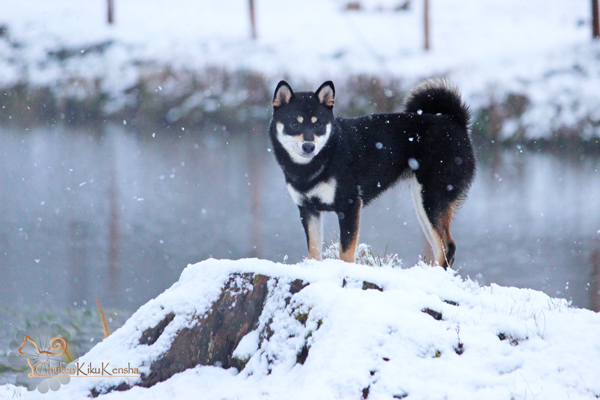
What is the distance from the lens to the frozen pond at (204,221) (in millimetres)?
8047

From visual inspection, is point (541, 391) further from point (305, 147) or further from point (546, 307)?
point (305, 147)

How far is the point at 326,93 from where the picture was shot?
412 cm

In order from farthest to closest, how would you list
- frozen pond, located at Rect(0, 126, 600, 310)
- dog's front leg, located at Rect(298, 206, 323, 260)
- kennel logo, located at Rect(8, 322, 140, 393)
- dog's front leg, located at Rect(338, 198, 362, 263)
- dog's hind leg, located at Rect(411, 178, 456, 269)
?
frozen pond, located at Rect(0, 126, 600, 310)
dog's hind leg, located at Rect(411, 178, 456, 269)
dog's front leg, located at Rect(298, 206, 323, 260)
dog's front leg, located at Rect(338, 198, 362, 263)
kennel logo, located at Rect(8, 322, 140, 393)

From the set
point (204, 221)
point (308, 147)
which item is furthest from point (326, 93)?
point (204, 221)

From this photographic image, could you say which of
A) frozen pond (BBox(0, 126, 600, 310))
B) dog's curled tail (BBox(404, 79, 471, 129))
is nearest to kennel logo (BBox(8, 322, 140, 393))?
frozen pond (BBox(0, 126, 600, 310))

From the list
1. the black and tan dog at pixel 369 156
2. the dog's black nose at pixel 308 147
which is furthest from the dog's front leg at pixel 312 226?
the dog's black nose at pixel 308 147

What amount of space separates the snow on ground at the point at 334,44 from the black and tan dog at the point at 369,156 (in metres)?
9.58

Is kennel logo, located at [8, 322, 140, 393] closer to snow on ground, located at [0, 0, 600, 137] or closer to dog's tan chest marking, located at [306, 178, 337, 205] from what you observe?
dog's tan chest marking, located at [306, 178, 337, 205]

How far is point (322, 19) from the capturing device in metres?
22.1

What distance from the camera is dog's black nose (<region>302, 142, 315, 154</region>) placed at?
3844 millimetres

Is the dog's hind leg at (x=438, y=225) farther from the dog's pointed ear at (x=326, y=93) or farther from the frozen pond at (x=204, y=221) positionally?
the dog's pointed ear at (x=326, y=93)

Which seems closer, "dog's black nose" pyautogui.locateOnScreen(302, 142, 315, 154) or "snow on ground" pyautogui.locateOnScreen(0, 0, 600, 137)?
"dog's black nose" pyautogui.locateOnScreen(302, 142, 315, 154)

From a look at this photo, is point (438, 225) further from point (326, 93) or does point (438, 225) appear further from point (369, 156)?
point (326, 93)

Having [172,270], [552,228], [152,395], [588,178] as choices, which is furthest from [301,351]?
[588,178]
